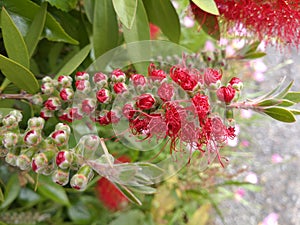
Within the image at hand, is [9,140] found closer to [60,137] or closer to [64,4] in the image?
[60,137]

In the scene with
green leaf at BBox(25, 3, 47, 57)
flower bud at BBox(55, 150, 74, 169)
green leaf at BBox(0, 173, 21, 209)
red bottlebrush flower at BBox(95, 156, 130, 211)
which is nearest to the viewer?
flower bud at BBox(55, 150, 74, 169)

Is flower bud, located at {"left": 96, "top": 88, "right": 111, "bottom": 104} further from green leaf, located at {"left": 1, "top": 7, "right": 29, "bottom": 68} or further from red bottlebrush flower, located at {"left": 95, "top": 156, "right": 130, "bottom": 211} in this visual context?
red bottlebrush flower, located at {"left": 95, "top": 156, "right": 130, "bottom": 211}

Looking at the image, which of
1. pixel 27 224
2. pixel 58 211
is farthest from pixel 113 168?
pixel 58 211

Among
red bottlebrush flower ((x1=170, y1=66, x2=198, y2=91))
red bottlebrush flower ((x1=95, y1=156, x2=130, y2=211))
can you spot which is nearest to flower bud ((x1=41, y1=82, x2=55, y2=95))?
red bottlebrush flower ((x1=170, y1=66, x2=198, y2=91))

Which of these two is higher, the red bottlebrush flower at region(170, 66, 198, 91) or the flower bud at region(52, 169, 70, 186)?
the red bottlebrush flower at region(170, 66, 198, 91)

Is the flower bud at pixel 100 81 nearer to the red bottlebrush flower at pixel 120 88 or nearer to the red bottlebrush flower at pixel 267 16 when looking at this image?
the red bottlebrush flower at pixel 120 88

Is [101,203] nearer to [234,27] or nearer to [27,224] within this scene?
[27,224]

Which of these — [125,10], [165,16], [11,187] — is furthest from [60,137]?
[11,187]

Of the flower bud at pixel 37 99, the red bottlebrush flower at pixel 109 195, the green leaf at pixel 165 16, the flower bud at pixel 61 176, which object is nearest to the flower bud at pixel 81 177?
the flower bud at pixel 61 176
